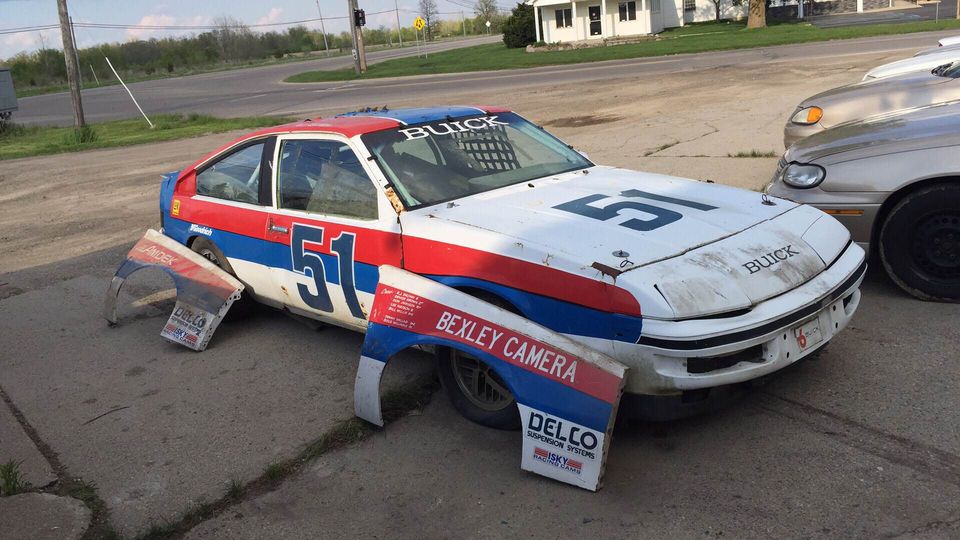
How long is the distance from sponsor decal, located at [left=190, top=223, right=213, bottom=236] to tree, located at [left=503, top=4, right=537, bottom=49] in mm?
50260

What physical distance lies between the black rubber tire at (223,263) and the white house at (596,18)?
4849 cm

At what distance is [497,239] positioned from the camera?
13.1ft

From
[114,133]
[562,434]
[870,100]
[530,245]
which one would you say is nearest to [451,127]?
[530,245]

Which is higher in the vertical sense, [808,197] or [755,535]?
[808,197]

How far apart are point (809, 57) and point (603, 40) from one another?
85.8 ft

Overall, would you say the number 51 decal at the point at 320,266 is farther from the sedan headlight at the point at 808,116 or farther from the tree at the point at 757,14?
the tree at the point at 757,14

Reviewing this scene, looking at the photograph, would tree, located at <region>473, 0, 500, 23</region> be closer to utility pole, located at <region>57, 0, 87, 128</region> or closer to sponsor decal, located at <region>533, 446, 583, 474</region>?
utility pole, located at <region>57, 0, 87, 128</region>

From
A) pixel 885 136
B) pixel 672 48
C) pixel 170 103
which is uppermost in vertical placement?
pixel 672 48

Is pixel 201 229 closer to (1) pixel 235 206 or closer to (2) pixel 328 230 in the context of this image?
(1) pixel 235 206

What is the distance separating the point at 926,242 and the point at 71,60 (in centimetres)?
2476

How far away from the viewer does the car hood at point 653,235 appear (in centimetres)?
351

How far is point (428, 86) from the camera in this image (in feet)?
97.5

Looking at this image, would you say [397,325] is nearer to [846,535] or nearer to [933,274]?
[846,535]

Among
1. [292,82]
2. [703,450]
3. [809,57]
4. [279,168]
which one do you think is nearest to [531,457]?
[703,450]
